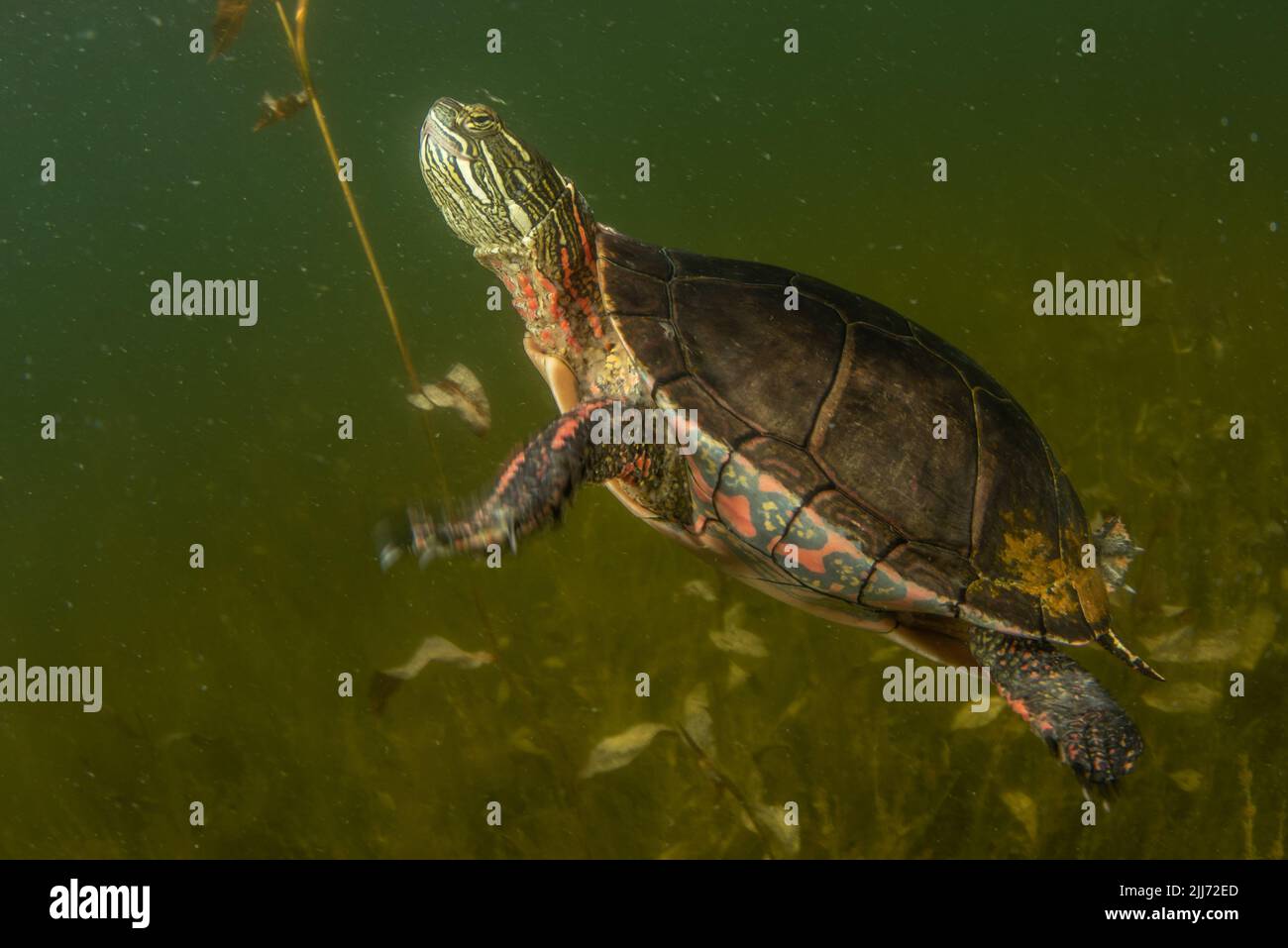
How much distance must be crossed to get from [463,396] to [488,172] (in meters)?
0.99

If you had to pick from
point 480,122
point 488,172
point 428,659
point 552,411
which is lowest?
point 428,659

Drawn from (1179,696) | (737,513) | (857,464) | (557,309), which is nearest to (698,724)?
(737,513)

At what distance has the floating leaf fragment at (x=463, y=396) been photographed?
345cm

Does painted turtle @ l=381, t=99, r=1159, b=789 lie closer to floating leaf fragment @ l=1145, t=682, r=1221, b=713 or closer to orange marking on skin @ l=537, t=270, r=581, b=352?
orange marking on skin @ l=537, t=270, r=581, b=352

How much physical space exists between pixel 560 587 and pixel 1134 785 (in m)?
3.81

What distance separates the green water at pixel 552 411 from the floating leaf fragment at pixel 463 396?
1614mm

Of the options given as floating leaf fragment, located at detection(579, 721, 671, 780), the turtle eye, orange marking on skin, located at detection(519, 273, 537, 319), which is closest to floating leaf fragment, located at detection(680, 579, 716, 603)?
floating leaf fragment, located at detection(579, 721, 671, 780)

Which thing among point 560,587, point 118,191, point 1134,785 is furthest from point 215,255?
point 1134,785

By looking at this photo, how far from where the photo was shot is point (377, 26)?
11.6 m

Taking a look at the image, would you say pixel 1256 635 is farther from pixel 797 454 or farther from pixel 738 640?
pixel 797 454

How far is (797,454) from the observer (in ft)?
8.86

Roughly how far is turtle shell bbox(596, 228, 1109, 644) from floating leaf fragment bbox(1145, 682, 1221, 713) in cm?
199

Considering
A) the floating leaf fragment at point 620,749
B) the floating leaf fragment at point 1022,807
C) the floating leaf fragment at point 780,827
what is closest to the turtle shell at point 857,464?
the floating leaf fragment at point 620,749
